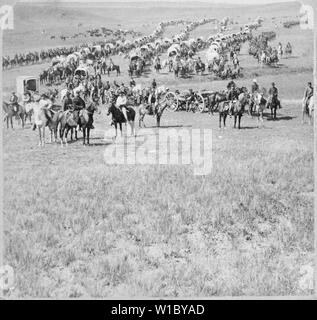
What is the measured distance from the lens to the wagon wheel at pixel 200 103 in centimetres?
1039

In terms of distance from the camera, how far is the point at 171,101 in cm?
1094

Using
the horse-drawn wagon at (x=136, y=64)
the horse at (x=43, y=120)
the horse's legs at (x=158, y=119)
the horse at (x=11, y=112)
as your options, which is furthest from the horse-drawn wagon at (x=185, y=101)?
the horse at (x=11, y=112)

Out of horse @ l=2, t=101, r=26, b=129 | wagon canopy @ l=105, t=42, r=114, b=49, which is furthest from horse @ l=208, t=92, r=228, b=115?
horse @ l=2, t=101, r=26, b=129

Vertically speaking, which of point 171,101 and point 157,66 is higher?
point 157,66

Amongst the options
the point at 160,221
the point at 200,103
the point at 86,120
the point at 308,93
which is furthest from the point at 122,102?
the point at 308,93

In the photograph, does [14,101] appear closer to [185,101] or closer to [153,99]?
[153,99]

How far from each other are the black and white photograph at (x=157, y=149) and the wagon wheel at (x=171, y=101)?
0.18 feet

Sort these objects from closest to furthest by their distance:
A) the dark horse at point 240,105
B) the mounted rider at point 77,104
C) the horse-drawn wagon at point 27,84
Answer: the horse-drawn wagon at point 27,84, the dark horse at point 240,105, the mounted rider at point 77,104

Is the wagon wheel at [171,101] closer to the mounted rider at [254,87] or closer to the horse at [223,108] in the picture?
the horse at [223,108]

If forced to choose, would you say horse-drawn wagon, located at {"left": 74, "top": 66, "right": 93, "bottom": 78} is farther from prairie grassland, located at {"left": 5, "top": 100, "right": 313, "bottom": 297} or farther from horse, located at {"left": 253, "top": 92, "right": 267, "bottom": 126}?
horse, located at {"left": 253, "top": 92, "right": 267, "bottom": 126}

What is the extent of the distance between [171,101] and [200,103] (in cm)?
70

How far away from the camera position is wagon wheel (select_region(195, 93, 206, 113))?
1039 cm

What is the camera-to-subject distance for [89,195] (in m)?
9.44

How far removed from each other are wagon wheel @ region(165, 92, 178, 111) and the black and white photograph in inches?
2.1
